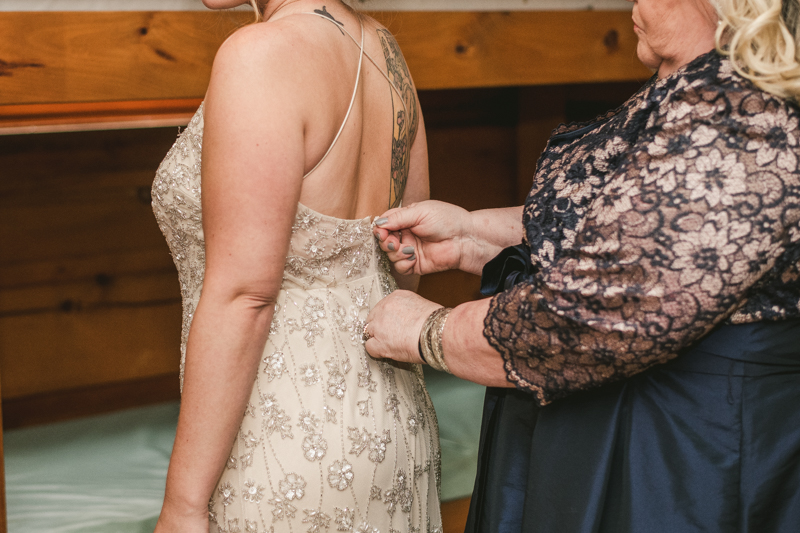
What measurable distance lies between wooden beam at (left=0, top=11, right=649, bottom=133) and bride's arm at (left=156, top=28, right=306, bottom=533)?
65cm

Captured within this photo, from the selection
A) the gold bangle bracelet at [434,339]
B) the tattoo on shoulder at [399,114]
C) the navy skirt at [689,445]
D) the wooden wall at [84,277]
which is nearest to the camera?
the navy skirt at [689,445]

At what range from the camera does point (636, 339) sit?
0.73 meters

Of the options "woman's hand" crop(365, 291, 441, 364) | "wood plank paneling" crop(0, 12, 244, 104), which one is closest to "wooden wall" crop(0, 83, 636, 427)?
"wood plank paneling" crop(0, 12, 244, 104)

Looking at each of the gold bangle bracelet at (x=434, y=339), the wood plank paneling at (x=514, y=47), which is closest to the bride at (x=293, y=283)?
the gold bangle bracelet at (x=434, y=339)

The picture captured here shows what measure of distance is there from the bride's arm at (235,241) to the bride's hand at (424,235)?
24 centimetres

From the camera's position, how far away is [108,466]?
2.15 m

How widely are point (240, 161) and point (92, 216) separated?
1.79m

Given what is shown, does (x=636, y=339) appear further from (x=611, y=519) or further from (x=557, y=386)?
(x=611, y=519)

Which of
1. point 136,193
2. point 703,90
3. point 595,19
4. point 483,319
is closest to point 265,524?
point 483,319

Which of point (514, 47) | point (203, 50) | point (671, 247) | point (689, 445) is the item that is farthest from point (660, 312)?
point (514, 47)

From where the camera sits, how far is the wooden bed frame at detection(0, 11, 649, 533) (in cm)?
136

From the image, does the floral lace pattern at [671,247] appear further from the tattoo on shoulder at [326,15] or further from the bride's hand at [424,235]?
the tattoo on shoulder at [326,15]

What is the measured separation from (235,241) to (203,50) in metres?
0.80

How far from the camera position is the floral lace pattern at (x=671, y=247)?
2.23ft
